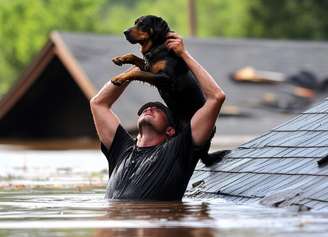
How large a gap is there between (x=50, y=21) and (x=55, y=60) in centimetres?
2702

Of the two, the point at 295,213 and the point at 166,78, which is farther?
the point at 166,78

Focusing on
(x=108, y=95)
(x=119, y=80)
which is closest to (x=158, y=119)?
(x=119, y=80)

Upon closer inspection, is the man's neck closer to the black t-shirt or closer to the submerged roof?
the black t-shirt

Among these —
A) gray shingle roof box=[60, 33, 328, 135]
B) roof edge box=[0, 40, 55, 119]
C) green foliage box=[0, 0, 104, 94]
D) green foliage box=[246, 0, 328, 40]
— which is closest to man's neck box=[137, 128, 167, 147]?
gray shingle roof box=[60, 33, 328, 135]

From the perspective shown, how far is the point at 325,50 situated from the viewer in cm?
3806

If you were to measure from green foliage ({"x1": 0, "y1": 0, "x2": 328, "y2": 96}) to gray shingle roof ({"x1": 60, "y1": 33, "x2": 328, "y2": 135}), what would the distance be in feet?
74.2

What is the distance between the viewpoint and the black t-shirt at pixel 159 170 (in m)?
10.5

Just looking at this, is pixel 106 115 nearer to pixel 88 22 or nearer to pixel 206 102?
pixel 206 102

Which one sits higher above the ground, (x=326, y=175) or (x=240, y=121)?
(x=326, y=175)

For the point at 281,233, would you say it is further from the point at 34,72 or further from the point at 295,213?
the point at 34,72

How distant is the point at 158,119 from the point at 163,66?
0.41 meters

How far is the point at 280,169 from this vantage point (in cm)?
1093

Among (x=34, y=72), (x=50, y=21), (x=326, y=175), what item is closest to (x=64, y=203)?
(x=326, y=175)

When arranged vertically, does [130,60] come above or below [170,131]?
above
